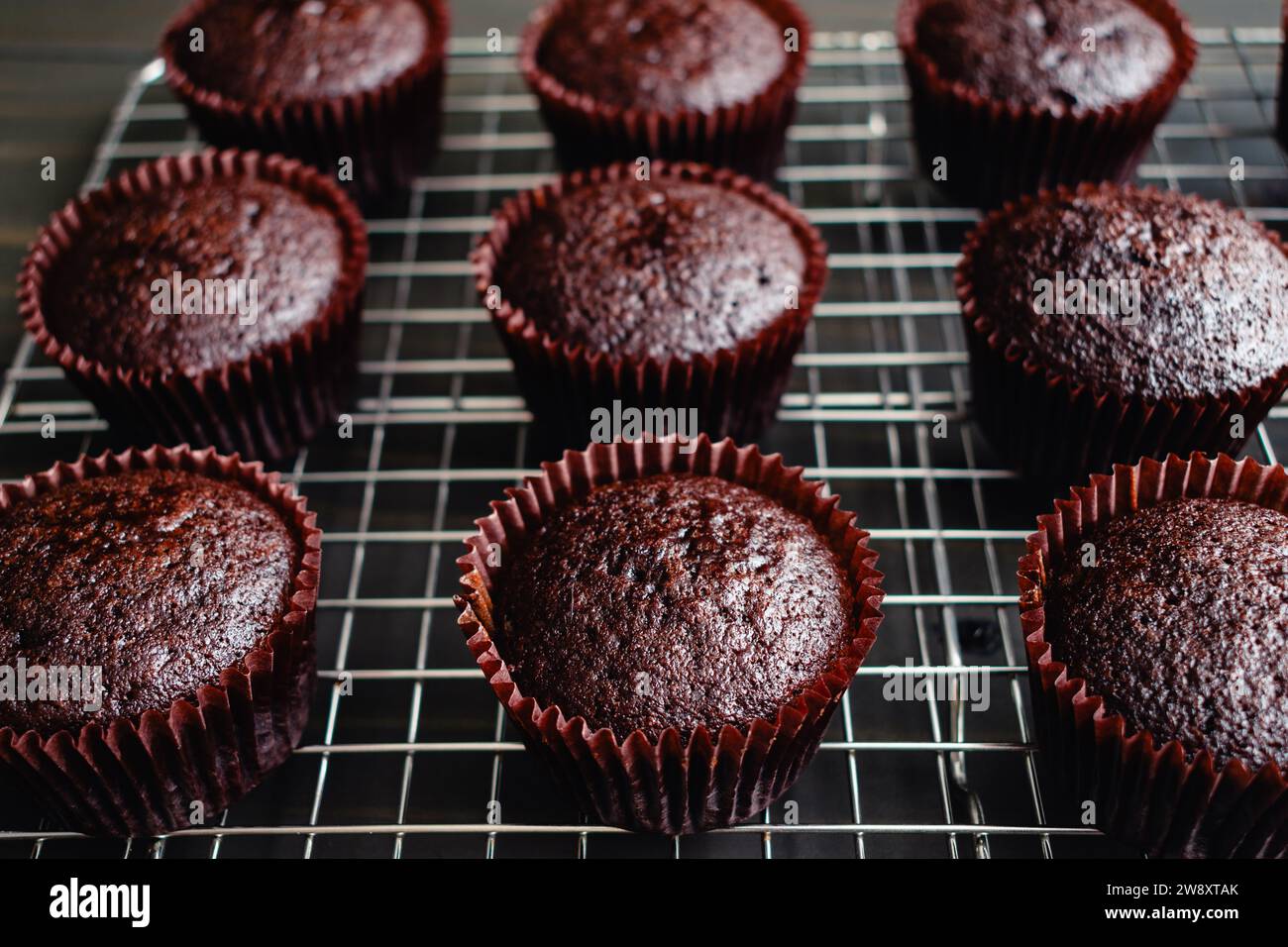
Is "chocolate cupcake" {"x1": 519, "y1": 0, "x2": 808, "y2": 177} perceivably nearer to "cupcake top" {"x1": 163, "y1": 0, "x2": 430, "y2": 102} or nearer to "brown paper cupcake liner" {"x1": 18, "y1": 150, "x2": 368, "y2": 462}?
"cupcake top" {"x1": 163, "y1": 0, "x2": 430, "y2": 102}

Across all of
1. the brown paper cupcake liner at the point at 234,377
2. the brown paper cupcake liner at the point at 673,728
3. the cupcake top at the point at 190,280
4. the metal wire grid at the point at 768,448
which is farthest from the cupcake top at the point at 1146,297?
the cupcake top at the point at 190,280

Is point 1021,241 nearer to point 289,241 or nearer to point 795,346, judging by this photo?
point 795,346

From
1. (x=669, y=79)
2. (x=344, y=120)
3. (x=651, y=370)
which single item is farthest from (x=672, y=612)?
(x=344, y=120)

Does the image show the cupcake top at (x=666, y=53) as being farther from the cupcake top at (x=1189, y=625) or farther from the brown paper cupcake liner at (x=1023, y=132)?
the cupcake top at (x=1189, y=625)

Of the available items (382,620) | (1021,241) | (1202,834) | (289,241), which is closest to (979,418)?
(1021,241)

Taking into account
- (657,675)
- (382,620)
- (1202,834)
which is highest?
(657,675)

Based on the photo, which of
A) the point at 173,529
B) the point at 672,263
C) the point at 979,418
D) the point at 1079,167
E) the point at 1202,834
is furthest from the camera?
the point at 1079,167

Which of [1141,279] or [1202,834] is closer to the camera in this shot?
[1202,834]

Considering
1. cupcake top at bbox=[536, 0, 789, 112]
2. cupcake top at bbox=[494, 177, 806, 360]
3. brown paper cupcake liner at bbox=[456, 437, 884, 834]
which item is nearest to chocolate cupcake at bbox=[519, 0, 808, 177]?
cupcake top at bbox=[536, 0, 789, 112]
